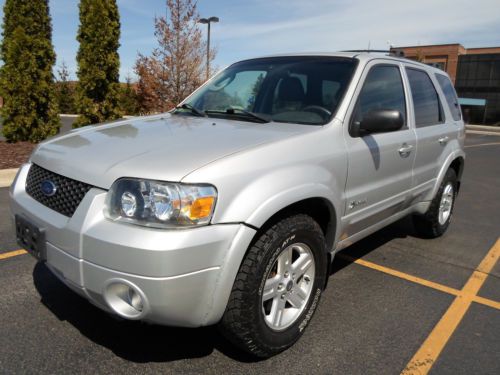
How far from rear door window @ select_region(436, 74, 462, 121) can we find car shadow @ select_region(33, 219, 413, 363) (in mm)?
3673

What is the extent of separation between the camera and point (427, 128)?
13.4 ft

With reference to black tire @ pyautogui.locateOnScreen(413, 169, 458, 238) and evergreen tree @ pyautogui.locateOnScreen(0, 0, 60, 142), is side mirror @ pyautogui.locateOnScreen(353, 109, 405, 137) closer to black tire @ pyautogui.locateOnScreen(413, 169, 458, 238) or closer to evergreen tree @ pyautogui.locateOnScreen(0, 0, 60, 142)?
black tire @ pyautogui.locateOnScreen(413, 169, 458, 238)

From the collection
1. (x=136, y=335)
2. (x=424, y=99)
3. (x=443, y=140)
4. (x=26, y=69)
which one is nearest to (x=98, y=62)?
(x=26, y=69)

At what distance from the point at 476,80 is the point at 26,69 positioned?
45.8m

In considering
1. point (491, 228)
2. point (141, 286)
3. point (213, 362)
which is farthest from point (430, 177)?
point (141, 286)

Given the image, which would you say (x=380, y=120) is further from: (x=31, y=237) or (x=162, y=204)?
(x=31, y=237)

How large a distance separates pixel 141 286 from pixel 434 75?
398 centimetres

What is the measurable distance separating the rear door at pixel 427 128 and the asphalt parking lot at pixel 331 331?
0.88 m

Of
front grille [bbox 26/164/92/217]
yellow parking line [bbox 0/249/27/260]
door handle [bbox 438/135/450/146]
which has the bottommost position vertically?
yellow parking line [bbox 0/249/27/260]

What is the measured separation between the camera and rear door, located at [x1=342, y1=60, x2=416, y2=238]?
3.02 meters

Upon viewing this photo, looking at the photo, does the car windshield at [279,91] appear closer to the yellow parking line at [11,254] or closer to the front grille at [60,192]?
the front grille at [60,192]

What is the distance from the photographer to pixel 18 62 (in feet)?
32.2

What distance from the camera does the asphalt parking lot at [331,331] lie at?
8.09 feet

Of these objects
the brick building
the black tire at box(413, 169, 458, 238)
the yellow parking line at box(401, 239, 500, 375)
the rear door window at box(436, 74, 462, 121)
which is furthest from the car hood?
the brick building
